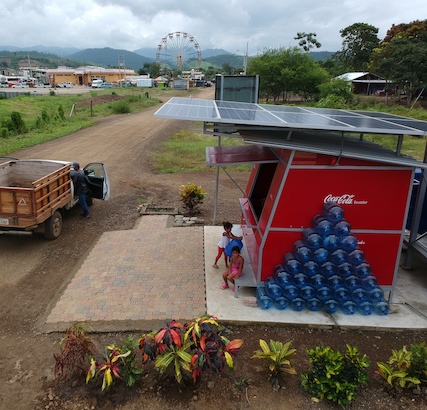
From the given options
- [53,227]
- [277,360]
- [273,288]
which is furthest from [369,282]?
[53,227]

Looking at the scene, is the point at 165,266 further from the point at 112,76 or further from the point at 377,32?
the point at 112,76

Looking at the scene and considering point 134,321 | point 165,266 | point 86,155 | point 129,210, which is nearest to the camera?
point 134,321

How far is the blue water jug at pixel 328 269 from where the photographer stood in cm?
618

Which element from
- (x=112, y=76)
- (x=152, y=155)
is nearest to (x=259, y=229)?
(x=152, y=155)

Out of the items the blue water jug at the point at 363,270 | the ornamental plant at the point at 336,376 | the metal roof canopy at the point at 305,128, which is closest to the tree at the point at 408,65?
the metal roof canopy at the point at 305,128

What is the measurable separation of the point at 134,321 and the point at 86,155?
14517 millimetres

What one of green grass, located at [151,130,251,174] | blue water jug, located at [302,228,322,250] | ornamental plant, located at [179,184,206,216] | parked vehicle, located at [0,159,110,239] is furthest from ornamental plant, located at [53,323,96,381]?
green grass, located at [151,130,251,174]

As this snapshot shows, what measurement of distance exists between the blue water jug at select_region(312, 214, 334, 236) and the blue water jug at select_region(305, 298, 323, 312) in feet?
3.86

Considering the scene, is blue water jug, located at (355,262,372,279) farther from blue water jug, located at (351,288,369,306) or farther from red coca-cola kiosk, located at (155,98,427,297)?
red coca-cola kiosk, located at (155,98,427,297)

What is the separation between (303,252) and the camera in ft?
20.2

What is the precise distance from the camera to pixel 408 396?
15.8 feet

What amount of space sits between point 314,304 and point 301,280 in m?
0.52

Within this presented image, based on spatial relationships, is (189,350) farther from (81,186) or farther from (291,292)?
(81,186)

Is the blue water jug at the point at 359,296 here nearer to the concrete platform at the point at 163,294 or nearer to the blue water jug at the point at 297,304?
the concrete platform at the point at 163,294
